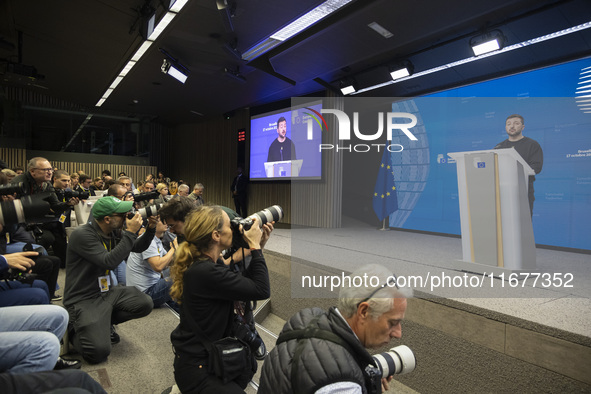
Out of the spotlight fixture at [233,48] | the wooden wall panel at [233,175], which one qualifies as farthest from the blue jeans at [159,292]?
the wooden wall panel at [233,175]

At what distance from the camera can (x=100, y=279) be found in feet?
7.91

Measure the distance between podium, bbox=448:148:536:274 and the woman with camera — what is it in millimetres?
1801

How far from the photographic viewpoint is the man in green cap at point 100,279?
2.18 m

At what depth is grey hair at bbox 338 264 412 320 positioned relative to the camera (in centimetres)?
110

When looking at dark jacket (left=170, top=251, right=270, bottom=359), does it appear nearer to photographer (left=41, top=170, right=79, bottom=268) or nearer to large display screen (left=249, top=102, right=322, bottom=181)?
photographer (left=41, top=170, right=79, bottom=268)

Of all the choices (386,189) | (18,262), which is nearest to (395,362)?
(18,262)

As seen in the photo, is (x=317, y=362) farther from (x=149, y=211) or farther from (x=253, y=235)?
(x=149, y=211)

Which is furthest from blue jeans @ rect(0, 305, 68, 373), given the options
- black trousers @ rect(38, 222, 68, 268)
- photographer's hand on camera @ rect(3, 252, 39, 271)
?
black trousers @ rect(38, 222, 68, 268)

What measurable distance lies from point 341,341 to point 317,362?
0.10 metres

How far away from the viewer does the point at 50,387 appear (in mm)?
1053

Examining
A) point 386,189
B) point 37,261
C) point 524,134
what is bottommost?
point 37,261

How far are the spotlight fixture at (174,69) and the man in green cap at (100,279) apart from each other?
385cm

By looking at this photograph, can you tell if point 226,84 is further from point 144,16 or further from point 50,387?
point 50,387

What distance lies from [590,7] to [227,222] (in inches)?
159
